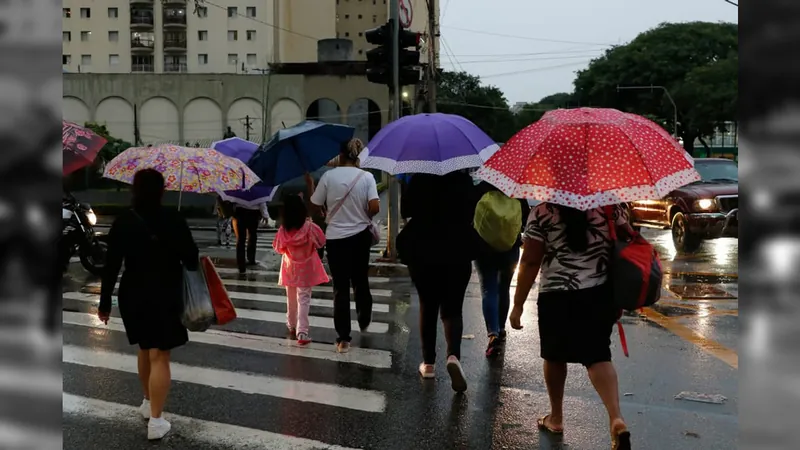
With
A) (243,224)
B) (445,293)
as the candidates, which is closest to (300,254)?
(445,293)

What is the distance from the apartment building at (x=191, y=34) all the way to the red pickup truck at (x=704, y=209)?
54787 mm

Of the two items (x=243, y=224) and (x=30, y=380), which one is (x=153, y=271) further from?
(x=243, y=224)

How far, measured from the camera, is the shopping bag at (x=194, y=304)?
4.47m

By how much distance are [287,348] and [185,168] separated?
215cm

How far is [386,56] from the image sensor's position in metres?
11.9

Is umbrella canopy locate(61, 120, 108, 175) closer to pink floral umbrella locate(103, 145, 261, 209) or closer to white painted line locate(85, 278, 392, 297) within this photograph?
pink floral umbrella locate(103, 145, 261, 209)

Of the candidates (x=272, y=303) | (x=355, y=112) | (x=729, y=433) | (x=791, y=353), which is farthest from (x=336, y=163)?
(x=355, y=112)

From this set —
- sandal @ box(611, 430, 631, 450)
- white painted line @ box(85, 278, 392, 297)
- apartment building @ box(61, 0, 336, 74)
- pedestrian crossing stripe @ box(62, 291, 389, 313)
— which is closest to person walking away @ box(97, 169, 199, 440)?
sandal @ box(611, 430, 631, 450)

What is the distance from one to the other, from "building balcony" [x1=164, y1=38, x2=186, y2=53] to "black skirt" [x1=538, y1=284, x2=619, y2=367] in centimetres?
7100

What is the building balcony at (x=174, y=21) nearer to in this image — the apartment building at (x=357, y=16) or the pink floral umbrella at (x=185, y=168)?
the apartment building at (x=357, y=16)

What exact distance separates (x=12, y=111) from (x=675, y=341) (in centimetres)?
639

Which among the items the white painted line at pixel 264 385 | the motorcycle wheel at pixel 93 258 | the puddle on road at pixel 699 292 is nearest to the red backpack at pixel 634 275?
the white painted line at pixel 264 385

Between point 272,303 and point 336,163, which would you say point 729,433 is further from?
point 272,303

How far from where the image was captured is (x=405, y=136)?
18.2 ft
